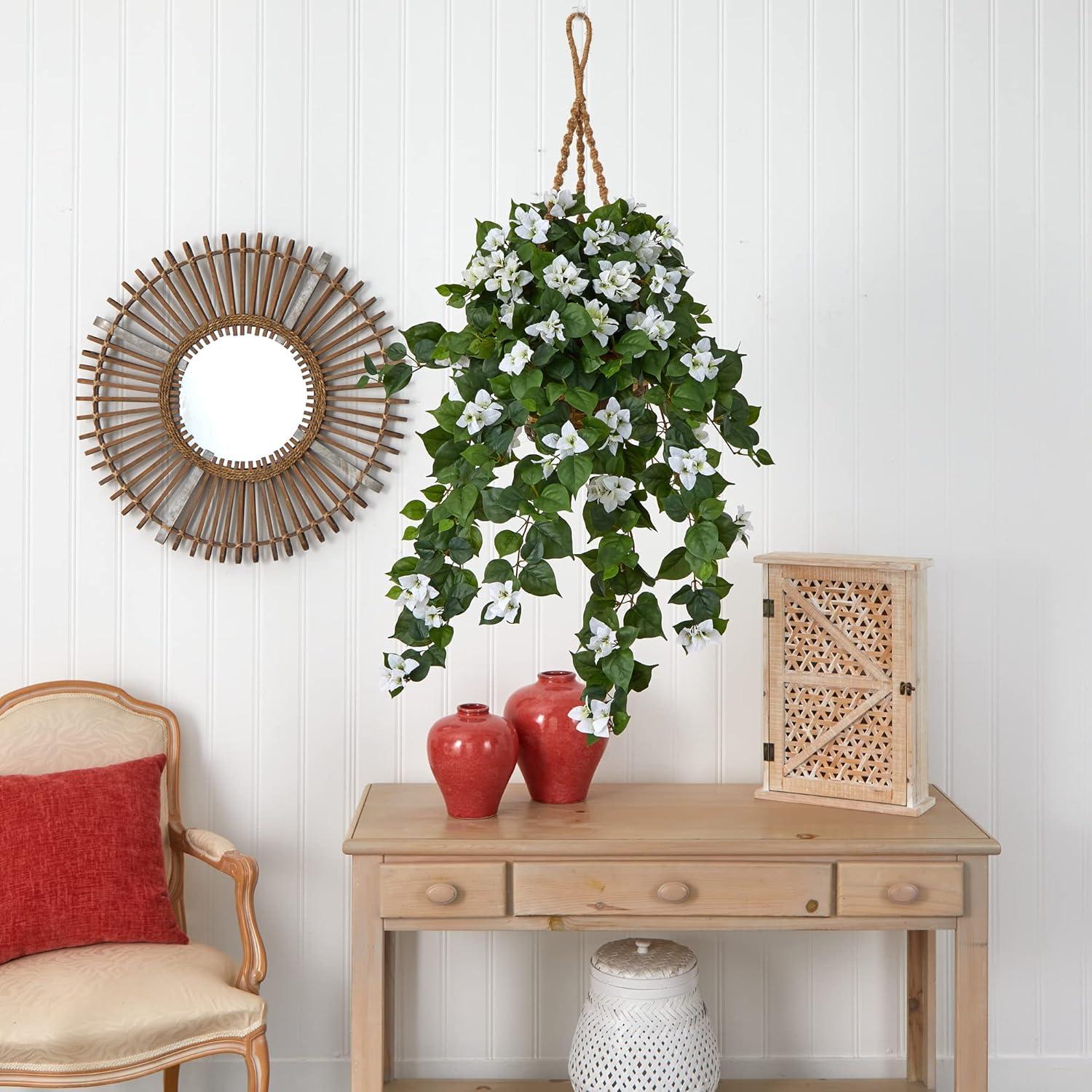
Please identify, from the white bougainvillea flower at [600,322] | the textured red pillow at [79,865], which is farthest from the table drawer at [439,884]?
the white bougainvillea flower at [600,322]

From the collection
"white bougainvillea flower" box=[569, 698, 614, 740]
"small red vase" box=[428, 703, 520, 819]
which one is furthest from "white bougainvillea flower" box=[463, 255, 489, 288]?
"small red vase" box=[428, 703, 520, 819]

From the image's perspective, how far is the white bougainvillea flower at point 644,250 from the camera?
1711 millimetres

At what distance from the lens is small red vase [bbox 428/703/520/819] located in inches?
77.6

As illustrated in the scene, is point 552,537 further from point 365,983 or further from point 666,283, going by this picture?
point 365,983

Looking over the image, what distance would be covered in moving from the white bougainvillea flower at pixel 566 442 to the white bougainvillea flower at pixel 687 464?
14 centimetres

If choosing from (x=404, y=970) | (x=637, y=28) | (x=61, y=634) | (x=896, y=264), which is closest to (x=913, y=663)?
(x=896, y=264)

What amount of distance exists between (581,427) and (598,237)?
292 mm

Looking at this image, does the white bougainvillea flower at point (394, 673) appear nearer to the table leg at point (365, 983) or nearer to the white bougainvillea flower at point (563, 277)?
the table leg at point (365, 983)

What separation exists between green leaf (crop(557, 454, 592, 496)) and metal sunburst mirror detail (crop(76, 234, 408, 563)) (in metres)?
0.78

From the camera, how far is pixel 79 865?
2.01m

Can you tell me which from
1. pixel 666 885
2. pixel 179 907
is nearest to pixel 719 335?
pixel 666 885

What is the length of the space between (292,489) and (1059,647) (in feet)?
5.58

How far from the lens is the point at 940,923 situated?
1917 millimetres

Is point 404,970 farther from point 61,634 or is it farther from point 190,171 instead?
point 190,171
